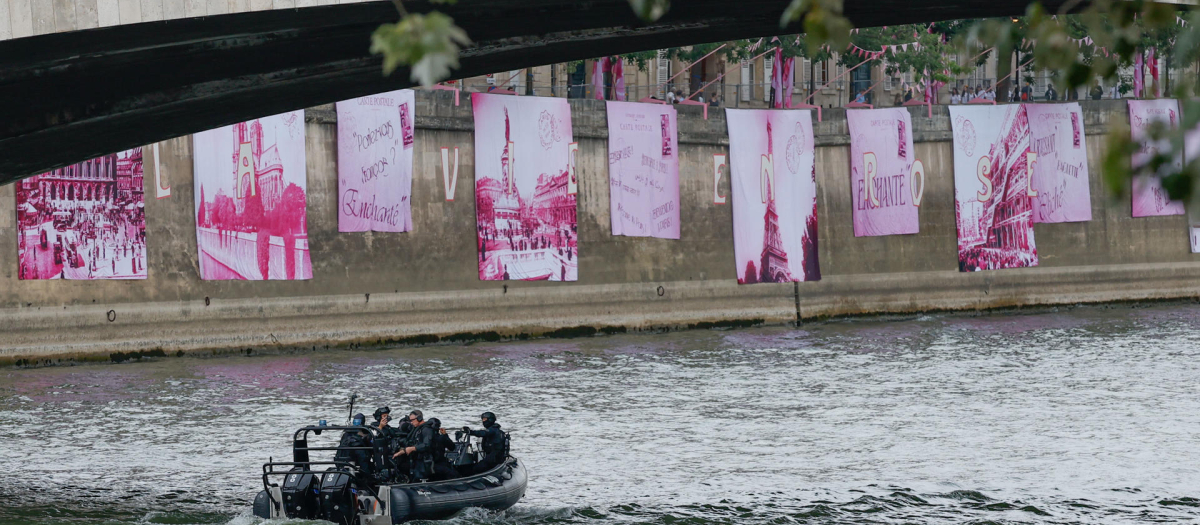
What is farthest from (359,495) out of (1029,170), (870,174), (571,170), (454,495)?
(1029,170)

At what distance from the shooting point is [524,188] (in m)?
47.9

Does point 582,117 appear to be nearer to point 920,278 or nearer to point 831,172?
point 831,172

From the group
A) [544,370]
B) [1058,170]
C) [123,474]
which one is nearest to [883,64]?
[1058,170]

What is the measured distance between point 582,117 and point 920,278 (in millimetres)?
15771

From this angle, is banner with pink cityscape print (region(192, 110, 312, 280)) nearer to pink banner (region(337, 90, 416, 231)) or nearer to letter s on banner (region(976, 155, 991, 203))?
pink banner (region(337, 90, 416, 231))

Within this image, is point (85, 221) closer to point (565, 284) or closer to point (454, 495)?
point (565, 284)

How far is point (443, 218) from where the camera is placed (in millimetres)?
46688

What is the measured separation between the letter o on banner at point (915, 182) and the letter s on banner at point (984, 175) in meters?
2.51

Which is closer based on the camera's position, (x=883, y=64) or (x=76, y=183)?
(x=76, y=183)

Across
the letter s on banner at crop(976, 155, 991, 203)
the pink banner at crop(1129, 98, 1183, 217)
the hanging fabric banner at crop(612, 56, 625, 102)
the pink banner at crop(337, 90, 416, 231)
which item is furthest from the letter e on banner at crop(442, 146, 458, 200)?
the pink banner at crop(1129, 98, 1183, 217)

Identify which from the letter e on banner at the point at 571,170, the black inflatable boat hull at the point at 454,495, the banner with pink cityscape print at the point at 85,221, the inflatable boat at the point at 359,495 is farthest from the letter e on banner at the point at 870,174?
the inflatable boat at the point at 359,495

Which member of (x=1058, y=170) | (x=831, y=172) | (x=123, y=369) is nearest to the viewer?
(x=123, y=369)

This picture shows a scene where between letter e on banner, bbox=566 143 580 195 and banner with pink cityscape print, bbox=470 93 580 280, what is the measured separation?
3 cm

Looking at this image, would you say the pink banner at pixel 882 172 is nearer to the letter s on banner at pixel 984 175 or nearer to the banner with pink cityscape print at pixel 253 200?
the letter s on banner at pixel 984 175
